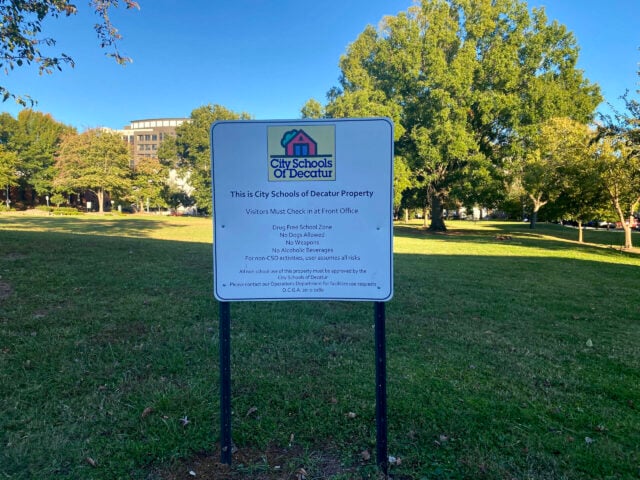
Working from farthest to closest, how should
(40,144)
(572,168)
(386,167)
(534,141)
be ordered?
(40,144) → (534,141) → (572,168) → (386,167)

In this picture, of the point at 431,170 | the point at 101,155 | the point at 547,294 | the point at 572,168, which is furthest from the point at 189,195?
the point at 547,294

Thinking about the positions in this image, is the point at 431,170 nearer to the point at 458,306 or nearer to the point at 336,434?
the point at 458,306

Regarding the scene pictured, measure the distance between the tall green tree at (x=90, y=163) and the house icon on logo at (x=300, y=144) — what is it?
51.2m

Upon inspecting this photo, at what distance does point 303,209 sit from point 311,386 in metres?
1.85

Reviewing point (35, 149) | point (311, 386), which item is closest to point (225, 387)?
point (311, 386)

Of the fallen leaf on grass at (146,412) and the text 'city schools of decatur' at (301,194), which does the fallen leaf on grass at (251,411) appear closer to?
the fallen leaf on grass at (146,412)

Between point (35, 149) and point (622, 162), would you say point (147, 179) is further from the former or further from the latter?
point (622, 162)

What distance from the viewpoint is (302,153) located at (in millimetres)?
2562

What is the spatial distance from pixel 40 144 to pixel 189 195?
21.4 meters

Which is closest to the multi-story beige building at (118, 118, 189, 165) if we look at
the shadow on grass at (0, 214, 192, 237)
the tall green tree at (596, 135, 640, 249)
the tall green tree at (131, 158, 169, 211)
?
the tall green tree at (131, 158, 169, 211)

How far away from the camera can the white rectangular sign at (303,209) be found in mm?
2561

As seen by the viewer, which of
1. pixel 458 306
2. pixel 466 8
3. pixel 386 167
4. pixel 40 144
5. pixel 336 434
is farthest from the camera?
pixel 40 144

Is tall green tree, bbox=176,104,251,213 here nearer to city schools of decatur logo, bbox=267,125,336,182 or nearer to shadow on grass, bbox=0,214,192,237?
shadow on grass, bbox=0,214,192,237

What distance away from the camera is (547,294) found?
26.4 ft
